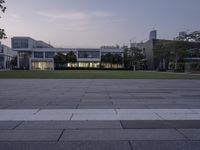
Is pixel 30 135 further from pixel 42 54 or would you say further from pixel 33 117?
pixel 42 54

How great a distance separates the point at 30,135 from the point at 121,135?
6.79 ft

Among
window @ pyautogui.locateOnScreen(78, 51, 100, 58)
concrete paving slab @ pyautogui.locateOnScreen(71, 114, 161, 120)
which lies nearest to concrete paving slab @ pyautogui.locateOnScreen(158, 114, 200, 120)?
concrete paving slab @ pyautogui.locateOnScreen(71, 114, 161, 120)

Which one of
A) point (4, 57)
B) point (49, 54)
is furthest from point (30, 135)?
point (4, 57)

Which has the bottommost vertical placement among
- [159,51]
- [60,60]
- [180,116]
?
[180,116]

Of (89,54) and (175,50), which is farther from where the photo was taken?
(89,54)

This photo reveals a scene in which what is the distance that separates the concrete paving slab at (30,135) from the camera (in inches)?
270

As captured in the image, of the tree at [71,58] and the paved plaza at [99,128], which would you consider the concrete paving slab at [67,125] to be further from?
the tree at [71,58]

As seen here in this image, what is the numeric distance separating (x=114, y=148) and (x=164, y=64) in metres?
107

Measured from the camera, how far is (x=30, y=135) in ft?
23.6

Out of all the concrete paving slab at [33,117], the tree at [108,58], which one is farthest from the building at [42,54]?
the concrete paving slab at [33,117]

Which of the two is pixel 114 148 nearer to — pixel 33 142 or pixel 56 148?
pixel 56 148

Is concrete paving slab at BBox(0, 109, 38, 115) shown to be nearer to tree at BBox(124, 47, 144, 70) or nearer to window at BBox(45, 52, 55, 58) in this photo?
tree at BBox(124, 47, 144, 70)

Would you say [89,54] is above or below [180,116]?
above

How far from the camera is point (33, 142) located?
6.58 meters
